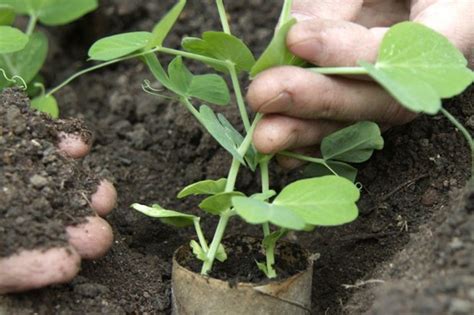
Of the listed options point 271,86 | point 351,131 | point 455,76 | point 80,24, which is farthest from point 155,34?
point 80,24

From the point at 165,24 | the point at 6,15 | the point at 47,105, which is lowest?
the point at 47,105

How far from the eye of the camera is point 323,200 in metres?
1.23

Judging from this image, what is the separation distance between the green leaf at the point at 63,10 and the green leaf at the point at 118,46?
68 centimetres

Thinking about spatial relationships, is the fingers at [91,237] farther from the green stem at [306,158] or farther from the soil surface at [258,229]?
the green stem at [306,158]

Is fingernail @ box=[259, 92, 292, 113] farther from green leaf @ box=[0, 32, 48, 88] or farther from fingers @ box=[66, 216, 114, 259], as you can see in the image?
green leaf @ box=[0, 32, 48, 88]

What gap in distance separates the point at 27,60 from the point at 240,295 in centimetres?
106

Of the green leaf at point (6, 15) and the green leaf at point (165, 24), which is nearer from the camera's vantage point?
the green leaf at point (165, 24)

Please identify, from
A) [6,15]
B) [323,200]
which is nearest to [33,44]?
[6,15]

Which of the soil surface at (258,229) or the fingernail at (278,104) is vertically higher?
the fingernail at (278,104)

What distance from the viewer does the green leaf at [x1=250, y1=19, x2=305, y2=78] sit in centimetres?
125

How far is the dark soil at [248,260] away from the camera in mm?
1390

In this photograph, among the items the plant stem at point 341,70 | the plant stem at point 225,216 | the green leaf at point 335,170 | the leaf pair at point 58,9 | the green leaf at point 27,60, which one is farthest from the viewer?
the leaf pair at point 58,9


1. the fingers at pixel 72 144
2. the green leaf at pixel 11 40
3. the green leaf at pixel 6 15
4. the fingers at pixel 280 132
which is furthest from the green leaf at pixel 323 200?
the green leaf at pixel 6 15

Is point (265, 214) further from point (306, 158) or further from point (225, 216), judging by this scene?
point (306, 158)
